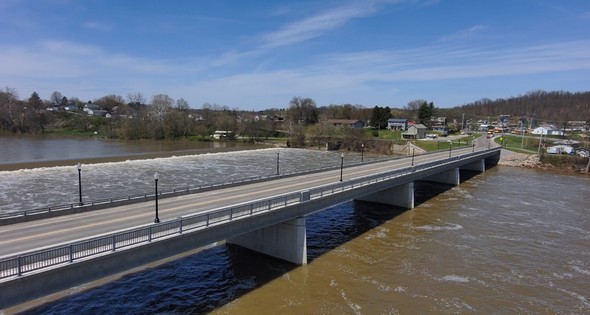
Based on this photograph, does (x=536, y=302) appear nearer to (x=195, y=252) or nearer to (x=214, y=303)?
(x=214, y=303)

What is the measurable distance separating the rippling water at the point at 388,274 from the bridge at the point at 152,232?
2847 mm

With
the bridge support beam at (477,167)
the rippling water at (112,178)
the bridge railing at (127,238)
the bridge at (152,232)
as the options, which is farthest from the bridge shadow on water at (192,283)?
the bridge support beam at (477,167)

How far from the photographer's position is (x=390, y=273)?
77.8ft

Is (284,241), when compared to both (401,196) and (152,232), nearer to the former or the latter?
(152,232)

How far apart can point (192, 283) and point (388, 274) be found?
11727mm

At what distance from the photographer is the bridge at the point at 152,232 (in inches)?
518

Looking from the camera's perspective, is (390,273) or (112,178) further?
(112,178)

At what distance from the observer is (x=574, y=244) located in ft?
98.5

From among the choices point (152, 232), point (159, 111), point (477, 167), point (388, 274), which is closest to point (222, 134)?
point (159, 111)

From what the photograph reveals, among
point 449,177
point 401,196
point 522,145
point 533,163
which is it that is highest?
point 522,145

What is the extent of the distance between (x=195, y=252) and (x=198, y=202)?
12.6ft

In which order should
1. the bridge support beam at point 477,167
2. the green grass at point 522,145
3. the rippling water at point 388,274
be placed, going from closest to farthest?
the rippling water at point 388,274
the bridge support beam at point 477,167
the green grass at point 522,145

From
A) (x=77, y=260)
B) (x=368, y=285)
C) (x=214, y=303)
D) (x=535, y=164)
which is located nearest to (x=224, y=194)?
(x=214, y=303)

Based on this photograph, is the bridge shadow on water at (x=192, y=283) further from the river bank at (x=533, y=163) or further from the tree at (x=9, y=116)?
the tree at (x=9, y=116)
